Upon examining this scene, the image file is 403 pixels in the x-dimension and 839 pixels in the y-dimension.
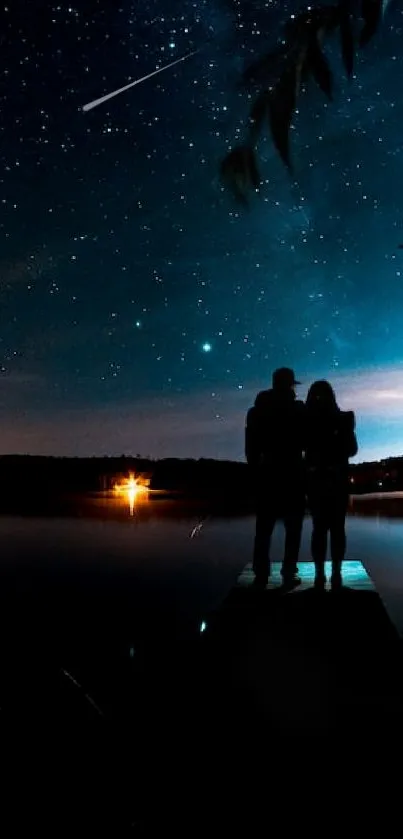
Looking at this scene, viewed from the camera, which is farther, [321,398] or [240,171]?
[321,398]

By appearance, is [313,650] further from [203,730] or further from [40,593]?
[40,593]

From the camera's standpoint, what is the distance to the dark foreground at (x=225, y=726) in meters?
3.33

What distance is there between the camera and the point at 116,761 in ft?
13.1

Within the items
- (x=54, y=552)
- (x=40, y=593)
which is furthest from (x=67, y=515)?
(x=40, y=593)

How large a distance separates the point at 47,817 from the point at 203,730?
3.35 feet

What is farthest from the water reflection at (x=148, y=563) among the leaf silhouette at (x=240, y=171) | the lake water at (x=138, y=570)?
the leaf silhouette at (x=240, y=171)

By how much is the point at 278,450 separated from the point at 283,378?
0.63 meters

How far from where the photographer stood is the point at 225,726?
420 cm

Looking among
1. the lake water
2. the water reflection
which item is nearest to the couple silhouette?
the lake water

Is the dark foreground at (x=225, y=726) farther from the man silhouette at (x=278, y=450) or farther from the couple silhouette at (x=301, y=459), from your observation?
the man silhouette at (x=278, y=450)

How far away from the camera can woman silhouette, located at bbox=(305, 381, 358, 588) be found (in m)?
6.39

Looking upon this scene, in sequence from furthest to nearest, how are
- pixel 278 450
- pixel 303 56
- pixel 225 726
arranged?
pixel 278 450
pixel 225 726
pixel 303 56

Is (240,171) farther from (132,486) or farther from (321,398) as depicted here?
(132,486)

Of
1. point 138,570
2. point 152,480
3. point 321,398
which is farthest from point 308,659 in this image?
point 152,480
